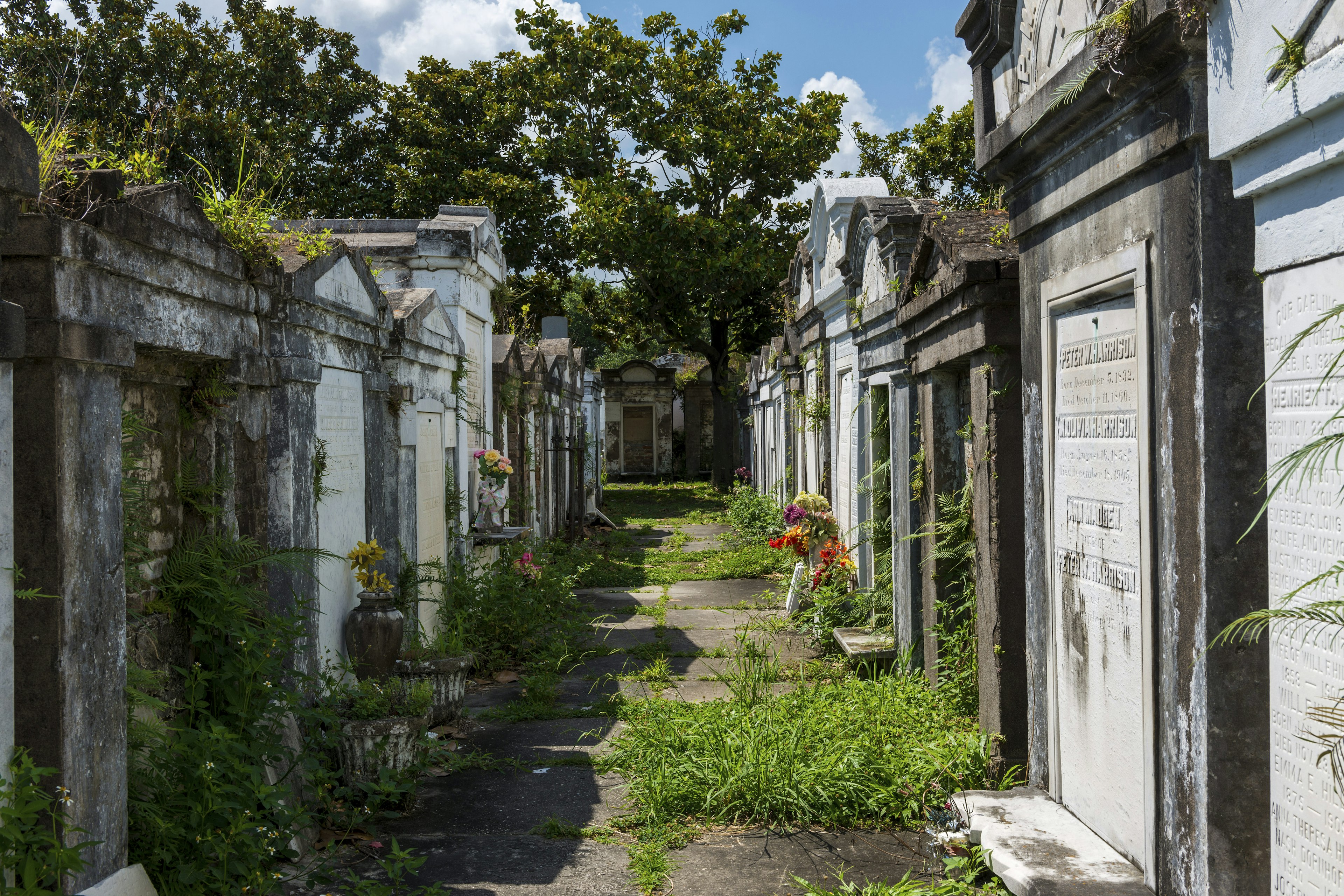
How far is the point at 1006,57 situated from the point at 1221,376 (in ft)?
6.88

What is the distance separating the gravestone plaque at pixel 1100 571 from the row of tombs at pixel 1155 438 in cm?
1

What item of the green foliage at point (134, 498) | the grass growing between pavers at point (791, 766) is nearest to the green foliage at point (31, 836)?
the green foliage at point (134, 498)

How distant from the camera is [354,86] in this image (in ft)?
68.3

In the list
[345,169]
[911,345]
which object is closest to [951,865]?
[911,345]

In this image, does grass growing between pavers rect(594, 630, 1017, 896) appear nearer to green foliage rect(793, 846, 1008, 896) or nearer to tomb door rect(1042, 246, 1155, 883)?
green foliage rect(793, 846, 1008, 896)

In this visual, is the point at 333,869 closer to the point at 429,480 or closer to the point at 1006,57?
the point at 429,480

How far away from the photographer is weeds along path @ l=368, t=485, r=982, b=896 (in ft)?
12.6

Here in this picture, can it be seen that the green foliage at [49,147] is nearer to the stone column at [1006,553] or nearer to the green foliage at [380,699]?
the green foliage at [380,699]

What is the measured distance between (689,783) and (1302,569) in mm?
2951

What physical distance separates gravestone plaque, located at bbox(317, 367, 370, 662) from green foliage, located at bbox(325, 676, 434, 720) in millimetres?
264

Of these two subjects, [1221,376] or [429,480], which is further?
[429,480]

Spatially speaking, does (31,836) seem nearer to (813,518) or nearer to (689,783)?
(689,783)

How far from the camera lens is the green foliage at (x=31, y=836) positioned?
213 cm

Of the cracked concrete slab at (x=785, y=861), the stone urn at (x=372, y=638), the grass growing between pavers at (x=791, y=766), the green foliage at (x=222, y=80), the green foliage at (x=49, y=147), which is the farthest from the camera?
the green foliage at (x=222, y=80)
